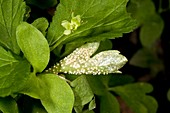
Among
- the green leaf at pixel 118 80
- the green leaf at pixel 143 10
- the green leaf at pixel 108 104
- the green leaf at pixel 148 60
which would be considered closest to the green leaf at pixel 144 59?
the green leaf at pixel 148 60

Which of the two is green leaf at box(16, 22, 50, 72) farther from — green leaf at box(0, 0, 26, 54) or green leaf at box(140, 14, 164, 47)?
green leaf at box(140, 14, 164, 47)

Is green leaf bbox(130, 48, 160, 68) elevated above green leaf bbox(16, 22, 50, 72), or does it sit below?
below

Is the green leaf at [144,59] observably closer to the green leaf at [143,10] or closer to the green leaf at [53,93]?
the green leaf at [143,10]

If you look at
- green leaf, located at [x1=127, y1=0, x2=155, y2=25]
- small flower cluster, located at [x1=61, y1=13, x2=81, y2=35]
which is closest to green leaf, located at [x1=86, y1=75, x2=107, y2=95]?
small flower cluster, located at [x1=61, y1=13, x2=81, y2=35]

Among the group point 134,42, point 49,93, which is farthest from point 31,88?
point 134,42

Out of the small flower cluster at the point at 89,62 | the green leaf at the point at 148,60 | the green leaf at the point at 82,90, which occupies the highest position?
the small flower cluster at the point at 89,62
